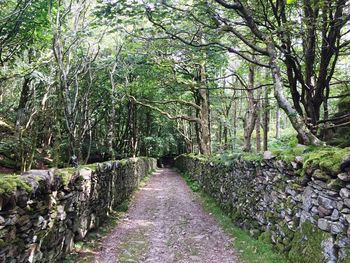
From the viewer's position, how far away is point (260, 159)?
7047mm

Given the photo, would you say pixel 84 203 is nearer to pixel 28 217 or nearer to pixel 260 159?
pixel 28 217

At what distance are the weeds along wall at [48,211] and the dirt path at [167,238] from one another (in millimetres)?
752

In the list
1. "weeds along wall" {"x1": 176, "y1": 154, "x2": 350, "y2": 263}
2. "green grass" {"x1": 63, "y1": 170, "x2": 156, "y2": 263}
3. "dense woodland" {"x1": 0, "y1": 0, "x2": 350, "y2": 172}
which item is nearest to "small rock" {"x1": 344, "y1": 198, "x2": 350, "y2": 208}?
"weeds along wall" {"x1": 176, "y1": 154, "x2": 350, "y2": 263}

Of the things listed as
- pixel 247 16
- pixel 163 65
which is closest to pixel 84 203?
pixel 247 16

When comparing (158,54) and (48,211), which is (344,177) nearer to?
(48,211)

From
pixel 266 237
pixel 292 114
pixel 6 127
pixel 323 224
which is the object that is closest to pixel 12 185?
pixel 323 224

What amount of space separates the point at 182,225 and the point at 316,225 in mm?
4720

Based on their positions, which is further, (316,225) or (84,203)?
(84,203)

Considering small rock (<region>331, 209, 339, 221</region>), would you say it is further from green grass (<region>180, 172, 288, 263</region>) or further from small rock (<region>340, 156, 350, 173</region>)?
green grass (<region>180, 172, 288, 263</region>)

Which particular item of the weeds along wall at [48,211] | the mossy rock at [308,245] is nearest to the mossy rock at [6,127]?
the weeds along wall at [48,211]

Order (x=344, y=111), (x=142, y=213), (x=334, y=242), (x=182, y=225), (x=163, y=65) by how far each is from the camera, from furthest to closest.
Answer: (x=163, y=65) < (x=142, y=213) < (x=344, y=111) < (x=182, y=225) < (x=334, y=242)

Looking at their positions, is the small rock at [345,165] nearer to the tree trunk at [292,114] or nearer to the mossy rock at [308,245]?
the mossy rock at [308,245]

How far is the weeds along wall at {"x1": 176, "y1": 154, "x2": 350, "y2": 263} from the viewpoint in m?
3.91

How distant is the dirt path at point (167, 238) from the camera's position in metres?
6.13
